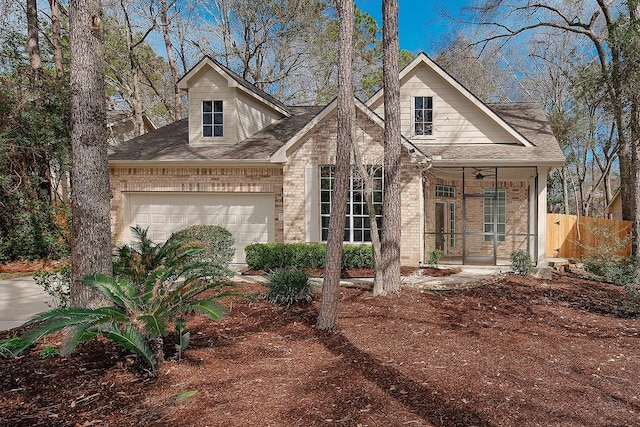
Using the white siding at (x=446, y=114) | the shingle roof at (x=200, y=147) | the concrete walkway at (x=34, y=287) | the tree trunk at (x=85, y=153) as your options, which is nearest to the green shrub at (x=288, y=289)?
the concrete walkway at (x=34, y=287)

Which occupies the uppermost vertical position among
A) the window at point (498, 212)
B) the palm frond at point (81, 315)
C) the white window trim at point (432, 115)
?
the white window trim at point (432, 115)

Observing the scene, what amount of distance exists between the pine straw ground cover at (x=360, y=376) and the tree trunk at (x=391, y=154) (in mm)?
1214

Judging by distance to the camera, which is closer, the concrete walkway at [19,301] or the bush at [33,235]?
the concrete walkway at [19,301]

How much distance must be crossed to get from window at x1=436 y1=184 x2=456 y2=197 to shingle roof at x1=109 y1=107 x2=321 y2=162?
4.87 m

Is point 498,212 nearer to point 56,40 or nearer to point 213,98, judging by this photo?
point 213,98

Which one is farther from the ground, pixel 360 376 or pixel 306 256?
pixel 306 256

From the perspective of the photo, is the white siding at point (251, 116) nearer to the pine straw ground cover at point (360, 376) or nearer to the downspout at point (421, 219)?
the downspout at point (421, 219)

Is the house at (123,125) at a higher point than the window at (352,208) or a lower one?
higher

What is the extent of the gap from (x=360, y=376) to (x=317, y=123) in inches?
330

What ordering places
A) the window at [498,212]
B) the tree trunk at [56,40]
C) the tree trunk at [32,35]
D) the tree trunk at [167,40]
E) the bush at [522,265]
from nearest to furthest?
the bush at [522,265] < the tree trunk at [32,35] < the window at [498,212] < the tree trunk at [56,40] < the tree trunk at [167,40]

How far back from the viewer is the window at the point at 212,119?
13.9 m

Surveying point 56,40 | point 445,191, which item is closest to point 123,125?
point 56,40

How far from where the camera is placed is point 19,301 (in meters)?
8.13

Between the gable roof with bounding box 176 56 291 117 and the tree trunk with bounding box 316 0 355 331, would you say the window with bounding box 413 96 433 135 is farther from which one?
the tree trunk with bounding box 316 0 355 331
